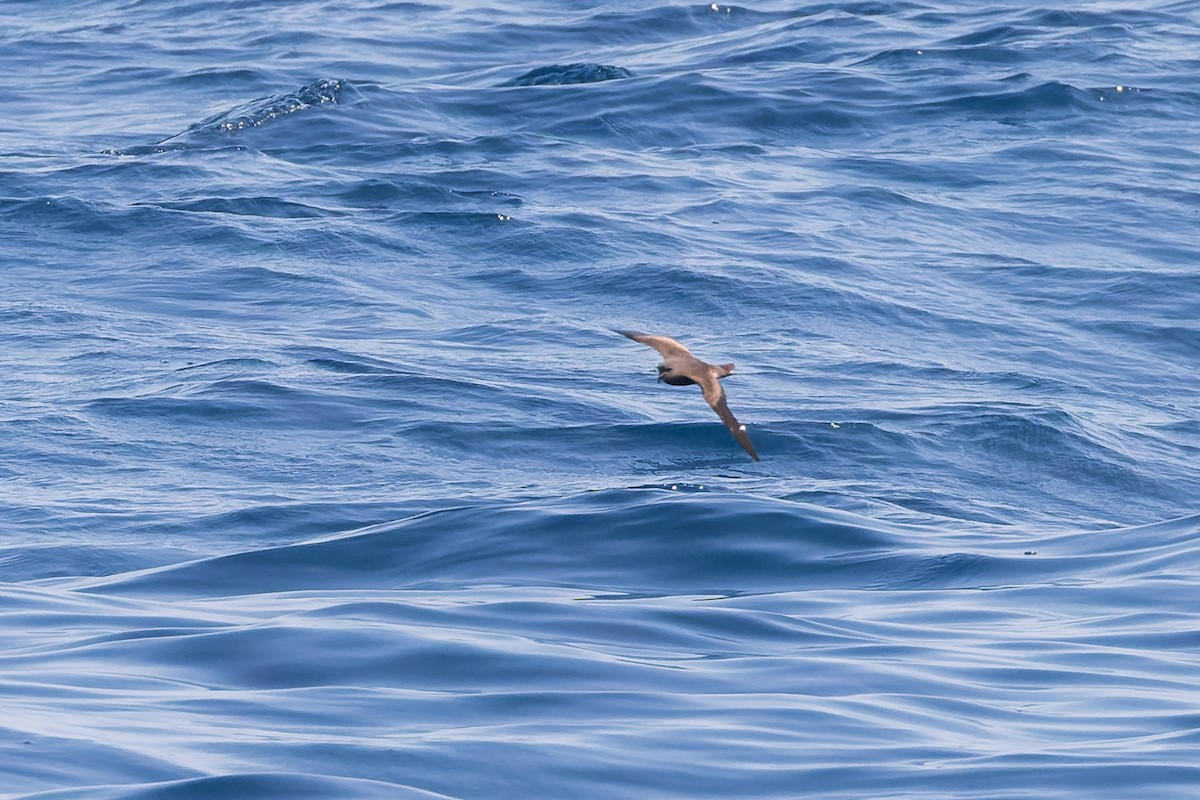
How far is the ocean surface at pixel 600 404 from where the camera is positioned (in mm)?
5730

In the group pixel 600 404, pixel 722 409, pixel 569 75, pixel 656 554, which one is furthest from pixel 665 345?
pixel 569 75

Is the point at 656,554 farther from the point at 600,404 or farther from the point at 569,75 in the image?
the point at 569,75

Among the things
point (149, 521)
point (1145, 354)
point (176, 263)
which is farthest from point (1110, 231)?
point (149, 521)

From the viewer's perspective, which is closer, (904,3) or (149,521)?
(149,521)

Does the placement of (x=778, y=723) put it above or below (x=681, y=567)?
above

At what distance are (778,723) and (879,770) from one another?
0.48 meters

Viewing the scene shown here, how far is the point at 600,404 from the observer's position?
1170cm

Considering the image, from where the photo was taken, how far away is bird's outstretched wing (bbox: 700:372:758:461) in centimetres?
743

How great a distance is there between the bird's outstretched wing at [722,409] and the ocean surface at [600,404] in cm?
66

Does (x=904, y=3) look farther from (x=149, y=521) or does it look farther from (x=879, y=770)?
(x=879, y=770)

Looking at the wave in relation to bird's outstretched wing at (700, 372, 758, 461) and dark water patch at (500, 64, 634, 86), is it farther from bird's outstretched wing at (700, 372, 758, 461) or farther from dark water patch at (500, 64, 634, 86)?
dark water patch at (500, 64, 634, 86)

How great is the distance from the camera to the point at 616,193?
15914mm

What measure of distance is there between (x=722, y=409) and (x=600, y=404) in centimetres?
418

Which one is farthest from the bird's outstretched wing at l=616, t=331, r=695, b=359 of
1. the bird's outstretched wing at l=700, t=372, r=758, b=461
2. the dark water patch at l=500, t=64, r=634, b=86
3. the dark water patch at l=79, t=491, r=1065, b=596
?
the dark water patch at l=500, t=64, r=634, b=86
